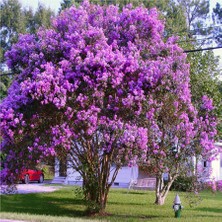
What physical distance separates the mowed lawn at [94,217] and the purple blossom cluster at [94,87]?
2222mm

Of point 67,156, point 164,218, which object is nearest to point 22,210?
point 67,156

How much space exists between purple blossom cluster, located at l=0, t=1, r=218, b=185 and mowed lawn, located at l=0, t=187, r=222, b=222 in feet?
7.29

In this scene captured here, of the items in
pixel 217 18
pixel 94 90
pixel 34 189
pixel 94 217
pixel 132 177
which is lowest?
pixel 94 217

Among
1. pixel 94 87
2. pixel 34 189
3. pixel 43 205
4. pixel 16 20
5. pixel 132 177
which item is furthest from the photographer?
pixel 16 20

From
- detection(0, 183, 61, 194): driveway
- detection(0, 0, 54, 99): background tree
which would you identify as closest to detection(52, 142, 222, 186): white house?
detection(0, 183, 61, 194): driveway

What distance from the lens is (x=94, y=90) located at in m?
12.3

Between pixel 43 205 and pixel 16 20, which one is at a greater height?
pixel 16 20

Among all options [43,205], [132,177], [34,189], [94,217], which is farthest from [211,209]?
[132,177]

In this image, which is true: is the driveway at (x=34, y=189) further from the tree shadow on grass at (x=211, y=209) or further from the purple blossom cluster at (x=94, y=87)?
the purple blossom cluster at (x=94, y=87)

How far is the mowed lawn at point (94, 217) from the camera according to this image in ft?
48.3

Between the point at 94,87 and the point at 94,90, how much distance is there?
0.08 m

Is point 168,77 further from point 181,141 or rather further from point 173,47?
point 181,141

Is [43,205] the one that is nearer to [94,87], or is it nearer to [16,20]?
[94,87]

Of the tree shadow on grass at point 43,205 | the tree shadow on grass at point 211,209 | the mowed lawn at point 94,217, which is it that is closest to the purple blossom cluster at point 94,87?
the mowed lawn at point 94,217
